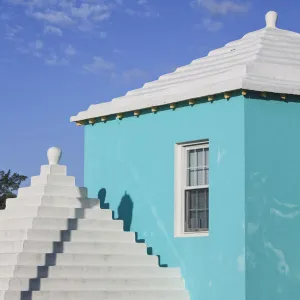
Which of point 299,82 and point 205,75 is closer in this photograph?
point 299,82

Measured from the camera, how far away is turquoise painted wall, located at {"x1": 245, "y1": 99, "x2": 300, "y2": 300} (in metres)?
14.0

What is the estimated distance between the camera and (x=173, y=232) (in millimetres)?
15422

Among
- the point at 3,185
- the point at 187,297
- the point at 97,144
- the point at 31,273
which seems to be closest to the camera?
the point at 31,273

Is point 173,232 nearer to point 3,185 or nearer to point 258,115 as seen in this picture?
point 258,115

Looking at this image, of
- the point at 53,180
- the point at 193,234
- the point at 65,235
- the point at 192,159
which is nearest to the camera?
the point at 65,235

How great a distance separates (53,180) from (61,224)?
1051 mm

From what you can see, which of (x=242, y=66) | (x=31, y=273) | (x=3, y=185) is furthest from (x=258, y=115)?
(x=3, y=185)

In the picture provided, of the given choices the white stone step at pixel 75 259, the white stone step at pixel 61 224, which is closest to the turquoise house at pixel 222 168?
the white stone step at pixel 75 259

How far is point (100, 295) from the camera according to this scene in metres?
14.3

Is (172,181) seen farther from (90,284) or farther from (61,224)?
(90,284)

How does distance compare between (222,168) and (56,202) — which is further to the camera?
(56,202)

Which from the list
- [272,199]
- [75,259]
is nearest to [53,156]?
[75,259]

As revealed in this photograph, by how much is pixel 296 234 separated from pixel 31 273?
14.7 feet

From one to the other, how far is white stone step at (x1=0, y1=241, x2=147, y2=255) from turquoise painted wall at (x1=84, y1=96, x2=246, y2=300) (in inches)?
23.8
